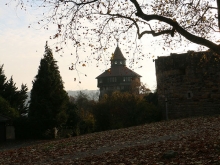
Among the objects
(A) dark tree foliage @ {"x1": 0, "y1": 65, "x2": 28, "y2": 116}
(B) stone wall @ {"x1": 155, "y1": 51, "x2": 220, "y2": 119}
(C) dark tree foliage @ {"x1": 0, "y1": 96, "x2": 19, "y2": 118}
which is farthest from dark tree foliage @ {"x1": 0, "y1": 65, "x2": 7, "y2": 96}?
(B) stone wall @ {"x1": 155, "y1": 51, "x2": 220, "y2": 119}

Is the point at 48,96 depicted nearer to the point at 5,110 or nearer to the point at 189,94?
the point at 5,110

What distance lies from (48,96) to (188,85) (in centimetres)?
977

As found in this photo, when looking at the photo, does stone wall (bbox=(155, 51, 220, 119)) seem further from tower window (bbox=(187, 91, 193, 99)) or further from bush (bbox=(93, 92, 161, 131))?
bush (bbox=(93, 92, 161, 131))

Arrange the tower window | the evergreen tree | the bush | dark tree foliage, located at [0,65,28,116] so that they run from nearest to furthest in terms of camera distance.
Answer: the tower window < the evergreen tree < the bush < dark tree foliage, located at [0,65,28,116]

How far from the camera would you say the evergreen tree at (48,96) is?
23.6m

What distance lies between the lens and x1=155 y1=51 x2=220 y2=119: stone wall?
19734 millimetres

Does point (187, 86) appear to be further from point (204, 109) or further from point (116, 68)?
point (116, 68)

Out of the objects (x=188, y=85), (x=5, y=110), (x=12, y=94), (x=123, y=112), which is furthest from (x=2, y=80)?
(x=188, y=85)

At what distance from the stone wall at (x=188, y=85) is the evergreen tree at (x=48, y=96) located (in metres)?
7.13

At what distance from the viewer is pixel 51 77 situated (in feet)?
80.5

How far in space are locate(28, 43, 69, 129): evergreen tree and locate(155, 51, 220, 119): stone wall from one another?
7128mm

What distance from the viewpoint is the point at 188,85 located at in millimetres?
20641

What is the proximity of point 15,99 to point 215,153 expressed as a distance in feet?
91.7

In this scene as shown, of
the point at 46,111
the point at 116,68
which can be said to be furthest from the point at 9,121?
the point at 116,68
